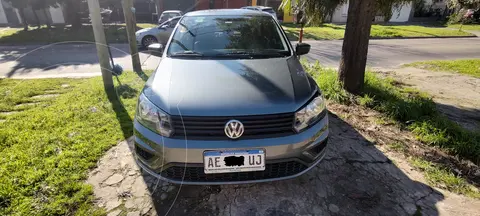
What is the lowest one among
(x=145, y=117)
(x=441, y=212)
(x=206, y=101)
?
(x=441, y=212)

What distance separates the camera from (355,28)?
164 inches

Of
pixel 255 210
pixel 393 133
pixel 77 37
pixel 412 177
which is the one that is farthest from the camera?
pixel 77 37

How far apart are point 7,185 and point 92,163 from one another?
2.25 ft

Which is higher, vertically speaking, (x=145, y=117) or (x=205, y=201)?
(x=145, y=117)

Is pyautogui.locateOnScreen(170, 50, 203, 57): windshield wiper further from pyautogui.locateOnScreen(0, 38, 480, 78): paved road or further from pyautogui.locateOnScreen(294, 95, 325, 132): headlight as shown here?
pyautogui.locateOnScreen(0, 38, 480, 78): paved road

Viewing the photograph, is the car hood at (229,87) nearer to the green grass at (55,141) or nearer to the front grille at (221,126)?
the front grille at (221,126)

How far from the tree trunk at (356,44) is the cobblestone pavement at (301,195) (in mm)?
1997

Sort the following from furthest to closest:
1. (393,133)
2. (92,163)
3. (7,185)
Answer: (393,133), (92,163), (7,185)

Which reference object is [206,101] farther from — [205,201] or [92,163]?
[92,163]

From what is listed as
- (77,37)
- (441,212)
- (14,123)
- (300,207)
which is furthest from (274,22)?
(77,37)

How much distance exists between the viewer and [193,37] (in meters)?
3.08

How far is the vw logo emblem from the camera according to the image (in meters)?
1.89

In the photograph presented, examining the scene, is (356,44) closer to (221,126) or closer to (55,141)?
(221,126)

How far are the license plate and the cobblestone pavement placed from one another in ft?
1.44
